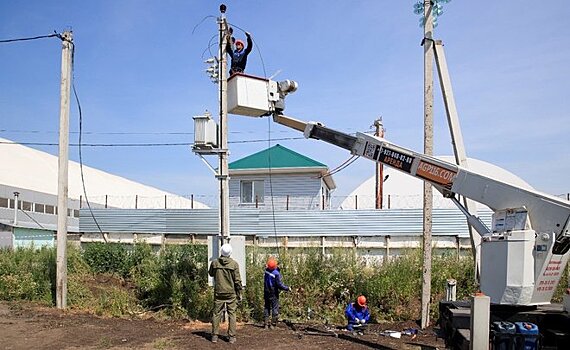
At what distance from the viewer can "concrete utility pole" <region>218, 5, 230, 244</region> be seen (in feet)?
38.7

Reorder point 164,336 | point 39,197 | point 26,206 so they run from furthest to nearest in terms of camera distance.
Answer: point 39,197
point 26,206
point 164,336

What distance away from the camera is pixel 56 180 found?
43.6 meters

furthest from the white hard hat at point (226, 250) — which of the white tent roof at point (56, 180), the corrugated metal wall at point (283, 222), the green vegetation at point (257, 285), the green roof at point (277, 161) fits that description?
the white tent roof at point (56, 180)

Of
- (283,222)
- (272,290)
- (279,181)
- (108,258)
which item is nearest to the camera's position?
(272,290)

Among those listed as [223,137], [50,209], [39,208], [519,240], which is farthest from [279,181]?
[50,209]

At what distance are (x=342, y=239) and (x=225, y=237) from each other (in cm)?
738

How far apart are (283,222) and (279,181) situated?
205 inches

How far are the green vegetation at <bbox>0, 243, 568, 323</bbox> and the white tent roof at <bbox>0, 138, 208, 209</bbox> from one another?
48.2ft

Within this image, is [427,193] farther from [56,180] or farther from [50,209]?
[56,180]

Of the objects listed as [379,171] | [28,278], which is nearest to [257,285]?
[28,278]

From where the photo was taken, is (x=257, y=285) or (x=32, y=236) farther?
(x=32, y=236)

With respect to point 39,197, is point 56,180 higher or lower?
higher

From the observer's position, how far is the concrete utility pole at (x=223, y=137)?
11805 mm

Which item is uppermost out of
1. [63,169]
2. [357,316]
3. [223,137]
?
[223,137]
